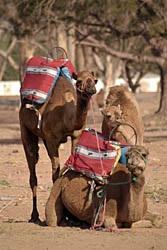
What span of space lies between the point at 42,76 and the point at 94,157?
160 centimetres

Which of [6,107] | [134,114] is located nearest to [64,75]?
[134,114]

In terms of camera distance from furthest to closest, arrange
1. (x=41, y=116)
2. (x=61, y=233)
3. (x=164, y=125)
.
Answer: (x=164, y=125), (x=41, y=116), (x=61, y=233)

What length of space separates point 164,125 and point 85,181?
16.8m

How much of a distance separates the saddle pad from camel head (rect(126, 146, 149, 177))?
0.58 metres

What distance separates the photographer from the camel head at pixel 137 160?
5352 millimetres

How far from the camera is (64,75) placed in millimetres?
7352

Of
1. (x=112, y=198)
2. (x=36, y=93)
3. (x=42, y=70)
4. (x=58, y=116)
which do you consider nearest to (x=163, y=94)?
(x=42, y=70)

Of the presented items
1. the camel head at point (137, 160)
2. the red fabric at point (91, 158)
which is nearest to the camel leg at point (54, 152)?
the red fabric at point (91, 158)

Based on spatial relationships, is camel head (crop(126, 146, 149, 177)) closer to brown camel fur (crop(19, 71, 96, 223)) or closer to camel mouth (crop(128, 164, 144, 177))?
camel mouth (crop(128, 164, 144, 177))

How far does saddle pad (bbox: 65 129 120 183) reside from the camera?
6.06 metres

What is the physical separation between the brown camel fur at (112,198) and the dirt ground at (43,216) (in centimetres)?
14

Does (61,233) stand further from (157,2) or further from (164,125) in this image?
(164,125)

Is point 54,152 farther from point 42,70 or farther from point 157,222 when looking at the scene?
point 157,222

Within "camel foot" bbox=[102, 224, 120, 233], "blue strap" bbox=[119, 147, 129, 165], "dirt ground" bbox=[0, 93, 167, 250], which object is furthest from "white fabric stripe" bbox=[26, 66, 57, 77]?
"camel foot" bbox=[102, 224, 120, 233]
